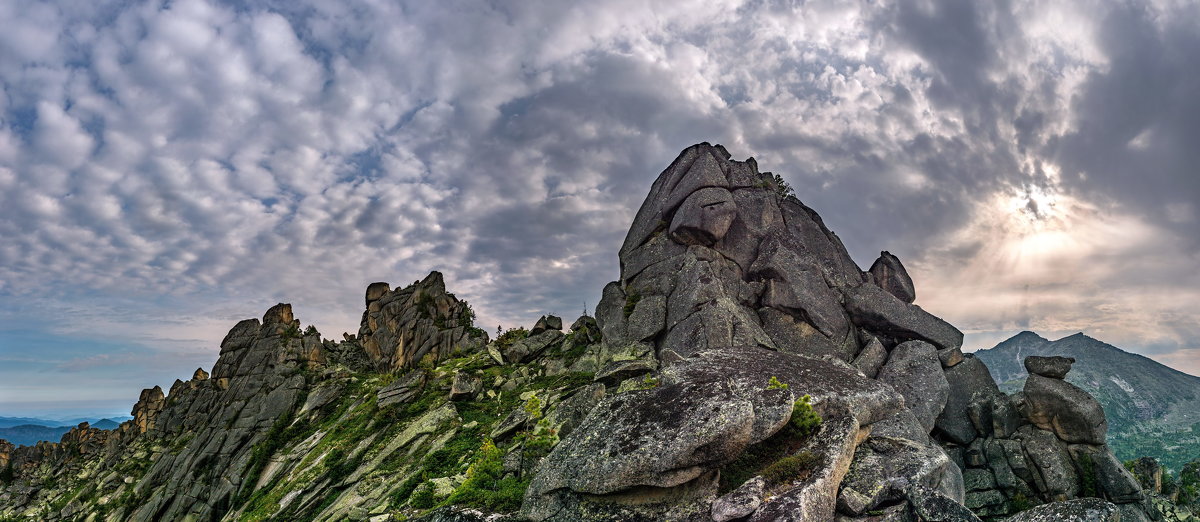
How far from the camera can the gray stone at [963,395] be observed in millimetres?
39125

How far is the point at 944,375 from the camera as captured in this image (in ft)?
133

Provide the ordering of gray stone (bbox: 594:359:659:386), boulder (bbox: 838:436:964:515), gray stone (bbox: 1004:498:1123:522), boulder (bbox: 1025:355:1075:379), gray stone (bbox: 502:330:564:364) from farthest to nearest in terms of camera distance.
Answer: gray stone (bbox: 502:330:564:364)
boulder (bbox: 1025:355:1075:379)
gray stone (bbox: 594:359:659:386)
boulder (bbox: 838:436:964:515)
gray stone (bbox: 1004:498:1123:522)

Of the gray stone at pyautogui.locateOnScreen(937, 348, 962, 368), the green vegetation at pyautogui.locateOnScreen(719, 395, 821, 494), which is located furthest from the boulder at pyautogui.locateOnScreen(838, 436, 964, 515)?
the gray stone at pyautogui.locateOnScreen(937, 348, 962, 368)

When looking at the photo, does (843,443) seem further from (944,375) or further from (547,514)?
(944,375)

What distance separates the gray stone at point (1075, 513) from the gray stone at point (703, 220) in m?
35.7

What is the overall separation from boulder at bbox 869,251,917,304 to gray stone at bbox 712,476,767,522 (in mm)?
44611

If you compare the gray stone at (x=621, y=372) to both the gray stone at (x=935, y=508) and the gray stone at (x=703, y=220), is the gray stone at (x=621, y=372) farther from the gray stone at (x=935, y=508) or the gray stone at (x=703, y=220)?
the gray stone at (x=703, y=220)

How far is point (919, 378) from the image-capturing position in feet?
131

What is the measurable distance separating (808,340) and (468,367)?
87.9 feet

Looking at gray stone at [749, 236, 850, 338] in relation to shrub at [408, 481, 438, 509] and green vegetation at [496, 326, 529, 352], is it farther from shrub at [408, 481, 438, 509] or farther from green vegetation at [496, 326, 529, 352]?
shrub at [408, 481, 438, 509]

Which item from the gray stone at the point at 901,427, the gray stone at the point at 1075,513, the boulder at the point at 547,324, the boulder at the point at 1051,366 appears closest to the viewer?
the gray stone at the point at 1075,513

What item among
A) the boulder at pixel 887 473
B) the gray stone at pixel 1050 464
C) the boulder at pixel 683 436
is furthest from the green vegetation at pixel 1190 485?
the boulder at pixel 683 436

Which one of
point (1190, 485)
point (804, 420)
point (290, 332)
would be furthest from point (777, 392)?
point (1190, 485)

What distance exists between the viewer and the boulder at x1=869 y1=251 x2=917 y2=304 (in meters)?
52.7
